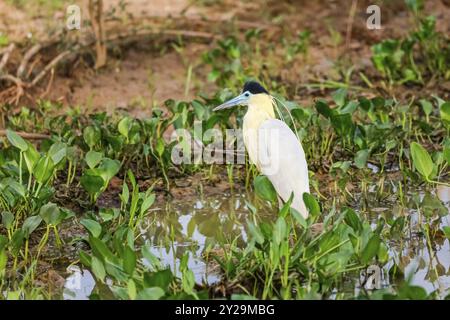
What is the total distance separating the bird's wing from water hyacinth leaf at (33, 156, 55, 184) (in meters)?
1.34

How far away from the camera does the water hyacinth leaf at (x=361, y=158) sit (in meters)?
6.88

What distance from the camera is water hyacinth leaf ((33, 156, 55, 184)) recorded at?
20.5ft

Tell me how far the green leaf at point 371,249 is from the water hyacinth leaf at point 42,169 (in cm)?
210

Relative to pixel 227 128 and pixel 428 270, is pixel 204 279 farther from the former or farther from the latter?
pixel 227 128

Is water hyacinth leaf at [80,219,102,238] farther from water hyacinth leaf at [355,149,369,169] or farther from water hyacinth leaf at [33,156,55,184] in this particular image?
water hyacinth leaf at [355,149,369,169]

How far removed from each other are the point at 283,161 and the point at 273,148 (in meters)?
0.15

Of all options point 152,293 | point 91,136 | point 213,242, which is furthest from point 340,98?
point 152,293

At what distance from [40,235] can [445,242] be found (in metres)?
2.47

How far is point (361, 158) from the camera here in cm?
689

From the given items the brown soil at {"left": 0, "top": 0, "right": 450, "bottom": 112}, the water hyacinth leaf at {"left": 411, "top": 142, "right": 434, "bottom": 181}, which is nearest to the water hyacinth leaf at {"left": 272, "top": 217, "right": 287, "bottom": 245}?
→ the water hyacinth leaf at {"left": 411, "top": 142, "right": 434, "bottom": 181}

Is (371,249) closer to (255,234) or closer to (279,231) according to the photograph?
(279,231)

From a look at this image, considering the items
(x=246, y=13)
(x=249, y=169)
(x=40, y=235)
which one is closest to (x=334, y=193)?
(x=249, y=169)

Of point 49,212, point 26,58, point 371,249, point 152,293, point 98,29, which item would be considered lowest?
point 152,293
